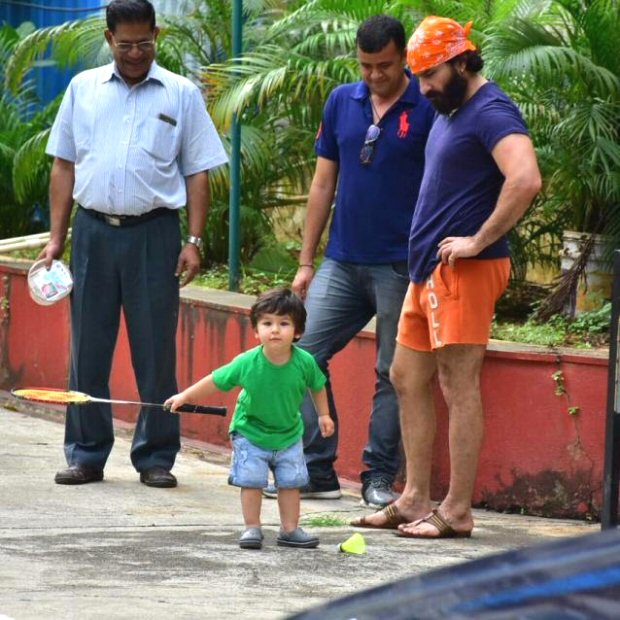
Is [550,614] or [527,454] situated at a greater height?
[550,614]

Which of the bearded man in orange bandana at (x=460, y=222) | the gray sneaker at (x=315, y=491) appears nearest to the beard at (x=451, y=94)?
the bearded man in orange bandana at (x=460, y=222)

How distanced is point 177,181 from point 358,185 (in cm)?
84

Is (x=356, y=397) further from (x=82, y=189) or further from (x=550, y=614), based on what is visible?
(x=550, y=614)

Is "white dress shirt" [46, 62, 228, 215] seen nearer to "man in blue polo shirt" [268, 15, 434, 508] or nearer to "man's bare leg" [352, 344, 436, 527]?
"man in blue polo shirt" [268, 15, 434, 508]

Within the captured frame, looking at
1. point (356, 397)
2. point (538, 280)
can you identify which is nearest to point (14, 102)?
point (538, 280)

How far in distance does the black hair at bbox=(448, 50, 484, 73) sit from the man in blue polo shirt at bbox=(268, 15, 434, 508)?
1.81 feet

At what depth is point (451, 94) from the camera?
6.04 m

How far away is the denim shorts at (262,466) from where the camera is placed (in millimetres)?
5871

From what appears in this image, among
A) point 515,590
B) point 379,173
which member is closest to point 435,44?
point 379,173

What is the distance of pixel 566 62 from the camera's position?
790 cm

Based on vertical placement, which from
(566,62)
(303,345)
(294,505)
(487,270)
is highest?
(566,62)

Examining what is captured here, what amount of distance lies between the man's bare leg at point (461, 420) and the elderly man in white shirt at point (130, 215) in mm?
1419

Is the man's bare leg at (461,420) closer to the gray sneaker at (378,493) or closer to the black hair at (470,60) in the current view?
the gray sneaker at (378,493)

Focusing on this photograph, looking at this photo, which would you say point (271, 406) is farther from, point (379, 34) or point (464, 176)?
point (379, 34)
